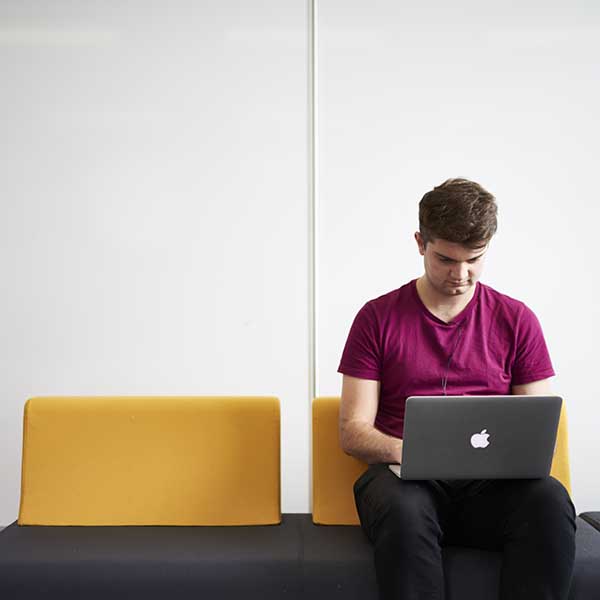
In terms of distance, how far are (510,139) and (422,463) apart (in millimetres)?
1857

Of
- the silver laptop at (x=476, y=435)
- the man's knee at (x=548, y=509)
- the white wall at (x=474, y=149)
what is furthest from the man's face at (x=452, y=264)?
the white wall at (x=474, y=149)

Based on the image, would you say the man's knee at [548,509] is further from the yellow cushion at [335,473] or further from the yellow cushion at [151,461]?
the yellow cushion at [151,461]

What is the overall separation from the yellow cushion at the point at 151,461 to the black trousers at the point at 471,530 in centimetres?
41

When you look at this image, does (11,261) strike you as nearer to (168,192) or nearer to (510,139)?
(168,192)

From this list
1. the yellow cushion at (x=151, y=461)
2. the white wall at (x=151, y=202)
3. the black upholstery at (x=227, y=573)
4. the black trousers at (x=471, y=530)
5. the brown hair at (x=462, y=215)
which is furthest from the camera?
the white wall at (x=151, y=202)

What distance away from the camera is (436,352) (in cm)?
233

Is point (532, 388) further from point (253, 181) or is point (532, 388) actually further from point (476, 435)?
point (253, 181)

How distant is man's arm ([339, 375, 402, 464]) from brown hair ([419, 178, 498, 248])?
428 millimetres

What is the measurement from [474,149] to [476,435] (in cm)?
176

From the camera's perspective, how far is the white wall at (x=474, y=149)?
345 cm

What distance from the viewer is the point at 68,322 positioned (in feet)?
11.2

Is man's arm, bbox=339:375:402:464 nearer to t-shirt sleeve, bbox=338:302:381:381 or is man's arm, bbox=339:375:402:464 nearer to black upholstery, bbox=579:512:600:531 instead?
t-shirt sleeve, bbox=338:302:381:381

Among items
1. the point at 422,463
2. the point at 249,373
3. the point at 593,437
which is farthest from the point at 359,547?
the point at 593,437

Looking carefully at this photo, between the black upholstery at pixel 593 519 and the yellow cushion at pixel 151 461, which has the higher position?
the yellow cushion at pixel 151 461
